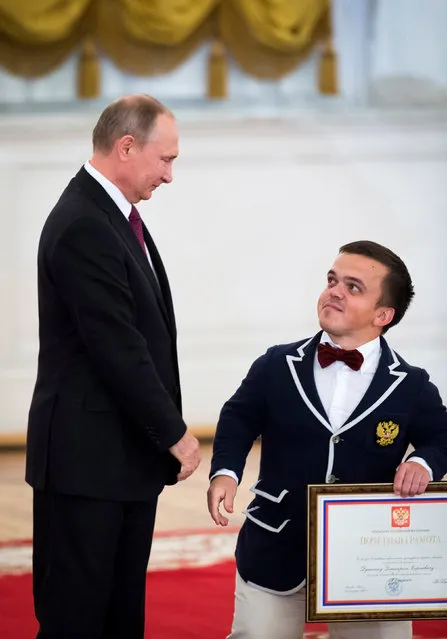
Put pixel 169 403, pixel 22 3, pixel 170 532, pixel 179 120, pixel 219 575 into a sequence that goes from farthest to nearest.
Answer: pixel 179 120
pixel 22 3
pixel 170 532
pixel 219 575
pixel 169 403

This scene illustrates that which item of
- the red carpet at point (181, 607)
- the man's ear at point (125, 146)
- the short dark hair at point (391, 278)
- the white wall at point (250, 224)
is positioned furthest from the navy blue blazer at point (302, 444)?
the white wall at point (250, 224)

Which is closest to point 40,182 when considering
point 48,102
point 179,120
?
point 48,102

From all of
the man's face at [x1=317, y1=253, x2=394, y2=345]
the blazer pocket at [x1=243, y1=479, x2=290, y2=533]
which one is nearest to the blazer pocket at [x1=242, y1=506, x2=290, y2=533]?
the blazer pocket at [x1=243, y1=479, x2=290, y2=533]

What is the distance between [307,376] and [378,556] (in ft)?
1.23

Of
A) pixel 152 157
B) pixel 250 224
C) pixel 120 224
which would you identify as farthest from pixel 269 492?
pixel 250 224

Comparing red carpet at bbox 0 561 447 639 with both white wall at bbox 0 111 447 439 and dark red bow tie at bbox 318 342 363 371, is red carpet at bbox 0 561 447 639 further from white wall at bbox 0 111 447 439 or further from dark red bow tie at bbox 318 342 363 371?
white wall at bbox 0 111 447 439

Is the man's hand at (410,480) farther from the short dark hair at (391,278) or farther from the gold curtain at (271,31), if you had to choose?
the gold curtain at (271,31)

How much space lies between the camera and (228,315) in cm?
539

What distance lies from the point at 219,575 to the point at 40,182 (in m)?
2.57

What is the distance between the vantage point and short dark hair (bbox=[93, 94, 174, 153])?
2.13 metres

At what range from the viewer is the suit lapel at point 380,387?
2.05 meters

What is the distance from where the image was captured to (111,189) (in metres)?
2.15

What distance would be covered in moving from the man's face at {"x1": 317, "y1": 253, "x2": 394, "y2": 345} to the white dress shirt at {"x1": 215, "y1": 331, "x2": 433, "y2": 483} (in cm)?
4

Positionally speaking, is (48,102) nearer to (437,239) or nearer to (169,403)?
(437,239)
